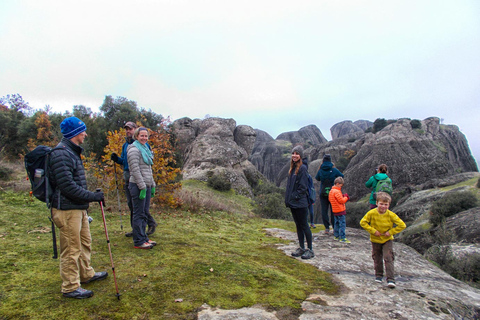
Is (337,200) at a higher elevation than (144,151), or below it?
below

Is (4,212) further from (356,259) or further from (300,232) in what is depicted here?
(356,259)

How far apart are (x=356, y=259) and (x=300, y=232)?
52.9 inches

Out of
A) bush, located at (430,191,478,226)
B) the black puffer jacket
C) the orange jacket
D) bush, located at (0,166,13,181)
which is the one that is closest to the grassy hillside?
the black puffer jacket

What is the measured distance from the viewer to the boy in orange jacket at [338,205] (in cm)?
661

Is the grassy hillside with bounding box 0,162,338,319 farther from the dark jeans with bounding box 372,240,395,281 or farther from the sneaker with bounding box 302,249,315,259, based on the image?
the dark jeans with bounding box 372,240,395,281

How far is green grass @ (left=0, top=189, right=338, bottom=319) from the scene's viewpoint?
2.80 m

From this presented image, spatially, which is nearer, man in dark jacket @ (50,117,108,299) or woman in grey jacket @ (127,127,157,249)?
man in dark jacket @ (50,117,108,299)

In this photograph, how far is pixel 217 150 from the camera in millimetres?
27766

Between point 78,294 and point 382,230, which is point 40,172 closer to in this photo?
point 78,294

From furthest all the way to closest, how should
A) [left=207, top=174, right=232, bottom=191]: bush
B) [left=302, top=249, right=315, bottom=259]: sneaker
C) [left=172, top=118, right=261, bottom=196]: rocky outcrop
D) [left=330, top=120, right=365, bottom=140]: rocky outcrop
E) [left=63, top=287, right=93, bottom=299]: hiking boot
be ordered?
[left=330, top=120, right=365, bottom=140]: rocky outcrop
[left=172, top=118, right=261, bottom=196]: rocky outcrop
[left=207, top=174, right=232, bottom=191]: bush
[left=302, top=249, right=315, bottom=259]: sneaker
[left=63, top=287, right=93, bottom=299]: hiking boot

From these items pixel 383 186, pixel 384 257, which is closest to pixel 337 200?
pixel 383 186

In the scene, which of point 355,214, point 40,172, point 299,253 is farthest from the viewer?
point 355,214

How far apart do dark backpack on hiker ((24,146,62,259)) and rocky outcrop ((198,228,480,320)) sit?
7.05 feet

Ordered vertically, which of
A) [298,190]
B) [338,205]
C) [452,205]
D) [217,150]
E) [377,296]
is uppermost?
[217,150]
